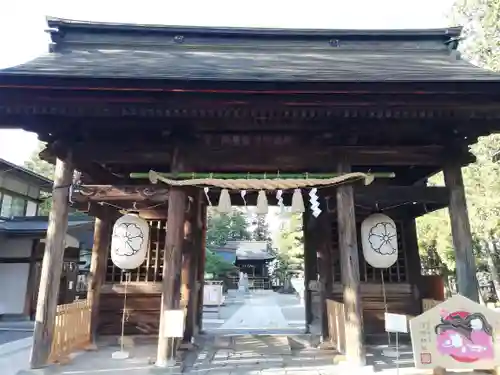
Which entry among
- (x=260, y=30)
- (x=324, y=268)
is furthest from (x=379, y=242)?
(x=260, y=30)

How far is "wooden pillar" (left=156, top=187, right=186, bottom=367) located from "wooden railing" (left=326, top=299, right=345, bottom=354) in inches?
109

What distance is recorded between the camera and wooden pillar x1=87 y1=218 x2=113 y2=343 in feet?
23.7

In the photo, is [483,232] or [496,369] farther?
[483,232]

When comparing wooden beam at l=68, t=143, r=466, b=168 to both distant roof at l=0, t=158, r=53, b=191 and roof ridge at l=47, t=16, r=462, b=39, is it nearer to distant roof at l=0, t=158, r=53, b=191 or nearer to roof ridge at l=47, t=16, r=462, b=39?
roof ridge at l=47, t=16, r=462, b=39

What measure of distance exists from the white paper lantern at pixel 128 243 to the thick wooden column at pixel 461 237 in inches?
200

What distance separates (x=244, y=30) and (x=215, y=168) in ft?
12.8

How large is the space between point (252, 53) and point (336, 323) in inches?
225

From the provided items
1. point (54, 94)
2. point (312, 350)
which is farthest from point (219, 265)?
point (54, 94)

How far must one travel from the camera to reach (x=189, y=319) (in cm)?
738

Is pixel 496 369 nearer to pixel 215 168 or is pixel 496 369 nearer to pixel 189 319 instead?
pixel 215 168

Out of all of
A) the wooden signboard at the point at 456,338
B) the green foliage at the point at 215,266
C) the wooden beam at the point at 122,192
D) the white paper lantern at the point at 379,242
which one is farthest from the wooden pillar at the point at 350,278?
the green foliage at the point at 215,266

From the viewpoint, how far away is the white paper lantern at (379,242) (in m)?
5.64

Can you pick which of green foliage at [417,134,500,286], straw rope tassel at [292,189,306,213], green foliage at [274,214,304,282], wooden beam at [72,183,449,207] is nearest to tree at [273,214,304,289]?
green foliage at [274,214,304,282]

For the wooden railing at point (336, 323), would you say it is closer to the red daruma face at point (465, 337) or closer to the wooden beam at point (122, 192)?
the red daruma face at point (465, 337)
